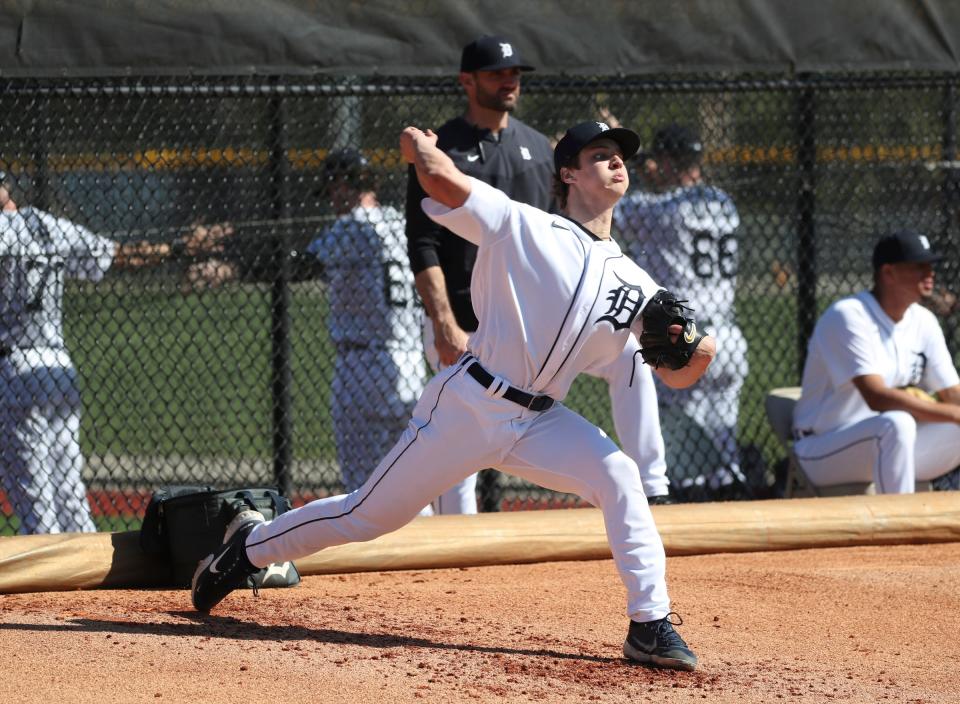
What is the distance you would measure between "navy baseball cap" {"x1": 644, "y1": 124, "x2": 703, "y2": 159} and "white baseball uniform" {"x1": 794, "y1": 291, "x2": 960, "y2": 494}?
1017mm

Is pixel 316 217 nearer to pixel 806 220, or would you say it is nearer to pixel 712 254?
pixel 712 254

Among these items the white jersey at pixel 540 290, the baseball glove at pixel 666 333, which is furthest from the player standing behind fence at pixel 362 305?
the baseball glove at pixel 666 333

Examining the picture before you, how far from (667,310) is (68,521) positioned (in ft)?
10.3

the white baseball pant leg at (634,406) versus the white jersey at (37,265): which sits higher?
the white jersey at (37,265)

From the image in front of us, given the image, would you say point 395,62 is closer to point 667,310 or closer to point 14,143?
point 14,143

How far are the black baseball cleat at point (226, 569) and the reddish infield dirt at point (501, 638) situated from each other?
8 cm

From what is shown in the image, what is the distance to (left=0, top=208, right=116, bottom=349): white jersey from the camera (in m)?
5.57

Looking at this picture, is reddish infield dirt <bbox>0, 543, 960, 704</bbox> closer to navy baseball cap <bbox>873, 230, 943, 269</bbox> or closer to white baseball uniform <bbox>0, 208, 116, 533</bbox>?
white baseball uniform <bbox>0, 208, 116, 533</bbox>

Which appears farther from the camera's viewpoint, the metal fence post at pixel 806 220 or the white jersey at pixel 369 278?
the metal fence post at pixel 806 220

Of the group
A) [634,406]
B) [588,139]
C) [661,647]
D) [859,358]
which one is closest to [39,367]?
[634,406]

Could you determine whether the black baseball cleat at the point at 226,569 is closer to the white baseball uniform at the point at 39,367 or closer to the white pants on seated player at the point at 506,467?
the white pants on seated player at the point at 506,467

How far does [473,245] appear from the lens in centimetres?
504

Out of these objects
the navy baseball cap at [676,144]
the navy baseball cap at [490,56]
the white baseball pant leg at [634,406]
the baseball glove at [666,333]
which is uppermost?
the navy baseball cap at [490,56]

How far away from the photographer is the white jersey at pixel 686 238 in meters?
6.53
